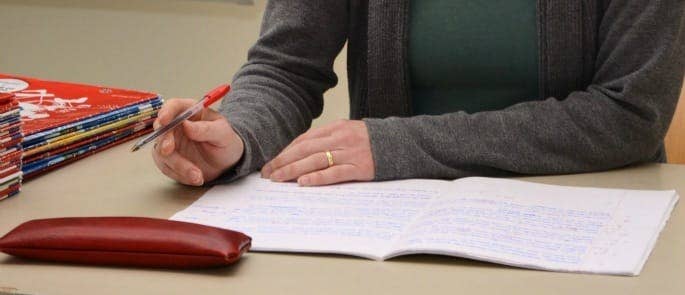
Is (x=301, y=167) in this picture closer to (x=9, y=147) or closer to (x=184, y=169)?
(x=184, y=169)

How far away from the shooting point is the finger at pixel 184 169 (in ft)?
3.70

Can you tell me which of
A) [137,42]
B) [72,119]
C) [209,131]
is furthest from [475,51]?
[137,42]

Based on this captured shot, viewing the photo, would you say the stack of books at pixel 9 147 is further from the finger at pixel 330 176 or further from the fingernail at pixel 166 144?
the finger at pixel 330 176

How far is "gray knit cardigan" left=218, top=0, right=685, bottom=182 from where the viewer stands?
1196mm

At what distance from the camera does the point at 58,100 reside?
1.35m

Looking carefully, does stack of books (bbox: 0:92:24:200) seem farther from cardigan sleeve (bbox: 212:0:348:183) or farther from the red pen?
cardigan sleeve (bbox: 212:0:348:183)

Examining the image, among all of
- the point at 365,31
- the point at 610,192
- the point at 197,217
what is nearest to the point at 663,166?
the point at 610,192

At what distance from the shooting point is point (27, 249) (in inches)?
35.2

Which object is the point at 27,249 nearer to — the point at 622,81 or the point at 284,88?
the point at 284,88

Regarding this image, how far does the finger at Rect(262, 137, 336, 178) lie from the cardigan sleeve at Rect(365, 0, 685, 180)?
0.06 m

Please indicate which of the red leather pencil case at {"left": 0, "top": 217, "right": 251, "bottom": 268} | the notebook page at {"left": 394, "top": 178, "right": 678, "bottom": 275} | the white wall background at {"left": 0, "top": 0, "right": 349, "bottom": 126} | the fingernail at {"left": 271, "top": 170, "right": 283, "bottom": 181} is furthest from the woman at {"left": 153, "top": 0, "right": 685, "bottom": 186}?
the white wall background at {"left": 0, "top": 0, "right": 349, "bottom": 126}

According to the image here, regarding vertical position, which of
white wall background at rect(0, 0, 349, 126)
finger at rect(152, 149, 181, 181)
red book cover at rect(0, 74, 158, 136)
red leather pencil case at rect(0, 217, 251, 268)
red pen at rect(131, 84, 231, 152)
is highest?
red pen at rect(131, 84, 231, 152)

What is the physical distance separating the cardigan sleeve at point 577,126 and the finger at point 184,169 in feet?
0.69

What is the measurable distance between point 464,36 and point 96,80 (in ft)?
5.59
